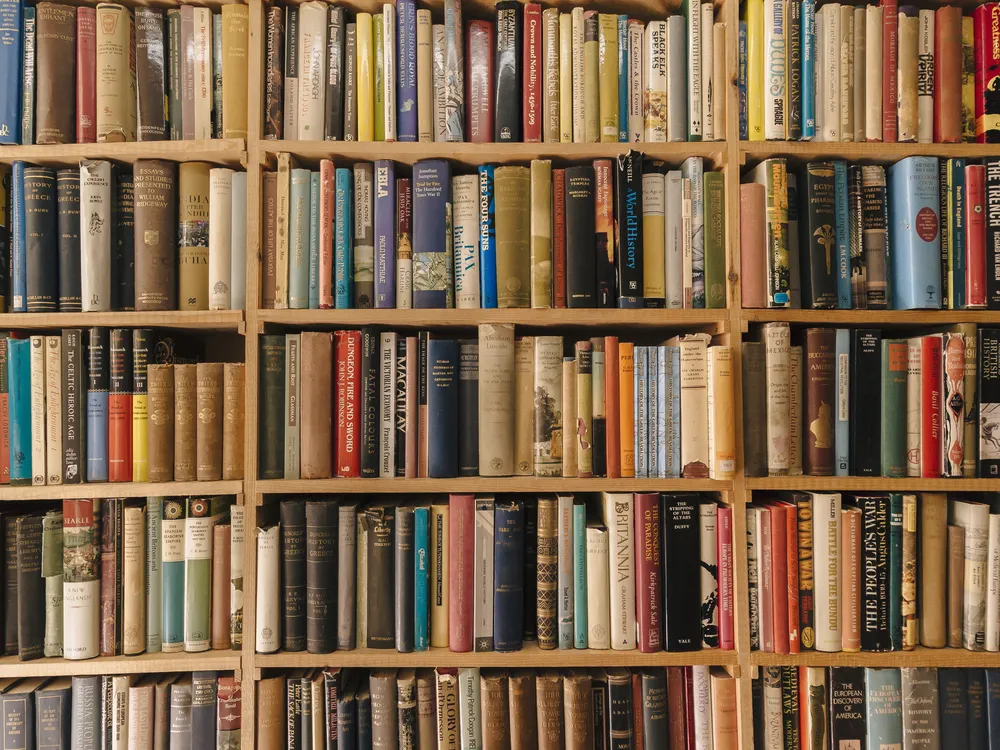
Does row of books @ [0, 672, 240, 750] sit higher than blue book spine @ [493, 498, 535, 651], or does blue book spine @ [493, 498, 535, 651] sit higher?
blue book spine @ [493, 498, 535, 651]

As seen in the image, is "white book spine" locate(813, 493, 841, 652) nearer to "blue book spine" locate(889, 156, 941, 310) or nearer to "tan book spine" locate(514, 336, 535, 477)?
"blue book spine" locate(889, 156, 941, 310)

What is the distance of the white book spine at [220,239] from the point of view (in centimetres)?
115

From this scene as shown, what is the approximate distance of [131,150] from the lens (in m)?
1.14

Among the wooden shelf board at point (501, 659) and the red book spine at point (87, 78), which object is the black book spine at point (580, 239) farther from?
the red book spine at point (87, 78)

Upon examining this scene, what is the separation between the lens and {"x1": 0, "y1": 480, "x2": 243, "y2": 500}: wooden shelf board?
3.67ft

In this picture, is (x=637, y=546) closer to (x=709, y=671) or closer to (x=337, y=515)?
(x=709, y=671)

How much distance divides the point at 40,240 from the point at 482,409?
2.92 feet

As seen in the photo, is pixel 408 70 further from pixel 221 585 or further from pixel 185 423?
pixel 221 585

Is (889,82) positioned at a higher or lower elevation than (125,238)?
higher

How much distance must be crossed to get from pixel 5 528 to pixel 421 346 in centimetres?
86

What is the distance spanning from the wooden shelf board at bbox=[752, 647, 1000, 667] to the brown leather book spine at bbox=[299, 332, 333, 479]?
884mm

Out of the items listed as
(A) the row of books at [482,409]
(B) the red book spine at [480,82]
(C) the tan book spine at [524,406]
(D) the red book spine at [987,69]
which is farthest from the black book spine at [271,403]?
(D) the red book spine at [987,69]

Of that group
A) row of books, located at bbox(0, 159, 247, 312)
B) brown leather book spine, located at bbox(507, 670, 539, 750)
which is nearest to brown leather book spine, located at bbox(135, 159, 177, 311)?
row of books, located at bbox(0, 159, 247, 312)

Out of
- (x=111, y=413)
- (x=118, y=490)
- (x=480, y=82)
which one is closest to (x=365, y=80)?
(x=480, y=82)
